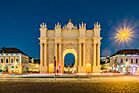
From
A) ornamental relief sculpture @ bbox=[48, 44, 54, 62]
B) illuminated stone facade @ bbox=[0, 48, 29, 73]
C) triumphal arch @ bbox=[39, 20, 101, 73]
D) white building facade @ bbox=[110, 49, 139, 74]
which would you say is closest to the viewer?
triumphal arch @ bbox=[39, 20, 101, 73]

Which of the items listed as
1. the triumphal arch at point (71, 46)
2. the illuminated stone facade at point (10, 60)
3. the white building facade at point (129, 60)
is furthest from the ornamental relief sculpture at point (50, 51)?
the white building facade at point (129, 60)

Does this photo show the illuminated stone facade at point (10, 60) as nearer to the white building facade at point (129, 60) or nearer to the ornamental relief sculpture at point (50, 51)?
the ornamental relief sculpture at point (50, 51)

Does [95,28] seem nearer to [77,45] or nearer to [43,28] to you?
[77,45]

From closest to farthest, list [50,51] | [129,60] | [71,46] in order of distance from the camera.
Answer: [71,46] < [50,51] < [129,60]

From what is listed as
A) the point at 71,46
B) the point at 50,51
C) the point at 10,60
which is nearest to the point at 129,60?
the point at 71,46

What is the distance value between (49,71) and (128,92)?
6810 cm

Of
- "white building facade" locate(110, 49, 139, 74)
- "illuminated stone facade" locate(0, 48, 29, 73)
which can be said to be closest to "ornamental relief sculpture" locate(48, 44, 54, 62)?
"illuminated stone facade" locate(0, 48, 29, 73)

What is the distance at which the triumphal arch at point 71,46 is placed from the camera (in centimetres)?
8731

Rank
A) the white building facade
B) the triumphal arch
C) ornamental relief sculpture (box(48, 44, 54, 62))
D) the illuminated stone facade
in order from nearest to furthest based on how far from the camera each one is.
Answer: the triumphal arch
ornamental relief sculpture (box(48, 44, 54, 62))
the illuminated stone facade
the white building facade

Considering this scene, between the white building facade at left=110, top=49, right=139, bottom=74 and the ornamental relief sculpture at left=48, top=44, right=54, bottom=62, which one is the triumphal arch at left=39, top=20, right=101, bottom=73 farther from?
the white building facade at left=110, top=49, right=139, bottom=74

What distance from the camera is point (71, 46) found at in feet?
291

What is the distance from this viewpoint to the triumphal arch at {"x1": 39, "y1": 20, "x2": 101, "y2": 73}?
87.3m

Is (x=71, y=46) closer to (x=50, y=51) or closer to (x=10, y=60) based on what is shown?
(x=50, y=51)

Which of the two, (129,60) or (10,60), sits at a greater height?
(10,60)
